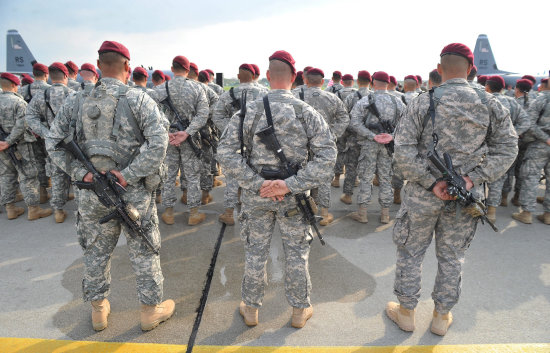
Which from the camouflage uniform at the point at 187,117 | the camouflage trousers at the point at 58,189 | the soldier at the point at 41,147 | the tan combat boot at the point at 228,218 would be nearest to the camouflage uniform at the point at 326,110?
the tan combat boot at the point at 228,218

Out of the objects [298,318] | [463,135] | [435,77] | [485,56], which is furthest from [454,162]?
[485,56]

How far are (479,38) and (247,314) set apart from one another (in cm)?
2818

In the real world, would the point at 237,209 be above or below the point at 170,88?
below

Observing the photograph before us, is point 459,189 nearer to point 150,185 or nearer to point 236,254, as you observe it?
point 150,185

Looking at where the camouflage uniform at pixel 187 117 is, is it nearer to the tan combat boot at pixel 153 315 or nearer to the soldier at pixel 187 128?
the soldier at pixel 187 128

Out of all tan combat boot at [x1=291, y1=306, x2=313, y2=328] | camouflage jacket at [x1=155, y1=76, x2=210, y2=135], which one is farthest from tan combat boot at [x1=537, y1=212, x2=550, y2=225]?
camouflage jacket at [x1=155, y1=76, x2=210, y2=135]

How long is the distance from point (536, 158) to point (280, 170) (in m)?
4.48

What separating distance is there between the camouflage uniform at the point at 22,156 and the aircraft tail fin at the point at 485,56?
90.1 feet

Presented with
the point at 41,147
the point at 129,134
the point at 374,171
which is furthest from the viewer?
the point at 41,147

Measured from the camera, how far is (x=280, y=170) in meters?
2.26

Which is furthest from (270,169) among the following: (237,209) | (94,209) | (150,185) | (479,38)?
(479,38)

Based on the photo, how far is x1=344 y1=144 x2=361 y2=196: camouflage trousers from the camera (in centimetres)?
528

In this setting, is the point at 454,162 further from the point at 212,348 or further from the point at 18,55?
the point at 18,55

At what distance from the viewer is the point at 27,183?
454 centimetres
